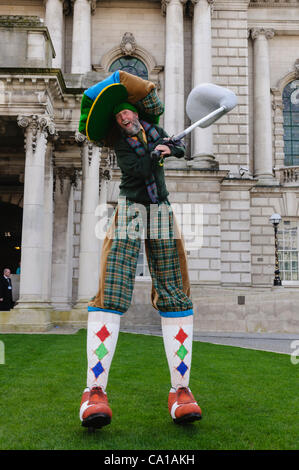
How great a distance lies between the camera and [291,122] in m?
31.2

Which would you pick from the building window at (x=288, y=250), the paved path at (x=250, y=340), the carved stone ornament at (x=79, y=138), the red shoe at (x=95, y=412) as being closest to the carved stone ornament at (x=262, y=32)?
the building window at (x=288, y=250)

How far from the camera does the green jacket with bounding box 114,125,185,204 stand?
174 inches

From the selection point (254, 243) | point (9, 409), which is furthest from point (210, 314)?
point (9, 409)

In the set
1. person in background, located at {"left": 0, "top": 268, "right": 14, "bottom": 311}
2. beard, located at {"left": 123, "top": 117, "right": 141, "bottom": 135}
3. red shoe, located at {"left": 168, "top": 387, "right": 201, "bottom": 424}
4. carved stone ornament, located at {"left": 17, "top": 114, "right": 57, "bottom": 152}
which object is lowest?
red shoe, located at {"left": 168, "top": 387, "right": 201, "bottom": 424}

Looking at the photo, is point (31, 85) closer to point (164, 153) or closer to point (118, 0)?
point (164, 153)

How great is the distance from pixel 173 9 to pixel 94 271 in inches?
713

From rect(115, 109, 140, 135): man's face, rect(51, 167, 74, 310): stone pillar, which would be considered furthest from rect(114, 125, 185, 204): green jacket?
rect(51, 167, 74, 310): stone pillar

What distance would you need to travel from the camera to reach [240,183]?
27281 mm

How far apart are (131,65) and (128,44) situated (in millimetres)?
1195

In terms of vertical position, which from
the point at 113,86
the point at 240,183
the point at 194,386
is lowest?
the point at 194,386

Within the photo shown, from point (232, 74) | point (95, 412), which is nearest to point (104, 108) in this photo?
point (95, 412)

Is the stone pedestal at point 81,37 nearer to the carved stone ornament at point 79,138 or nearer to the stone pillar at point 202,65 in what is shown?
the stone pillar at point 202,65

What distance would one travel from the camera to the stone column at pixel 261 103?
29.7m

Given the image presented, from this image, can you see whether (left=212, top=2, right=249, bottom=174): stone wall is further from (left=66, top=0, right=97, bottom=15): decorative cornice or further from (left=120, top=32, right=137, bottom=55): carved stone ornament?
(left=66, top=0, right=97, bottom=15): decorative cornice
